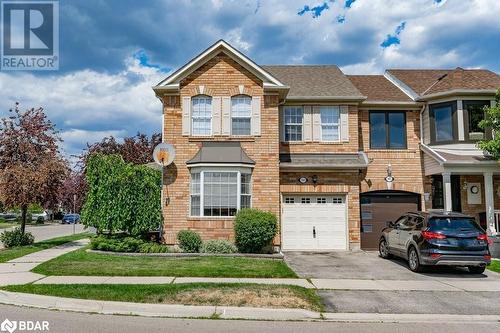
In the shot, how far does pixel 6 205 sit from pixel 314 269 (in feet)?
38.3

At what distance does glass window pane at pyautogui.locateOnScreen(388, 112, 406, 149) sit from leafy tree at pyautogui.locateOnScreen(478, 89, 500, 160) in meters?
3.14

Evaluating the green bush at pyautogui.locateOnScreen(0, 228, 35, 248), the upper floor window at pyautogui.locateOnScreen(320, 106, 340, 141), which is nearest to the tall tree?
the green bush at pyautogui.locateOnScreen(0, 228, 35, 248)

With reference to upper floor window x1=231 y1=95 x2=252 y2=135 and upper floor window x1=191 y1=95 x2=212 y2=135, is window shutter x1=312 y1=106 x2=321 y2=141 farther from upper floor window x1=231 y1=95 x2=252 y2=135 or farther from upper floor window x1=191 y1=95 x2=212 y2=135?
upper floor window x1=191 y1=95 x2=212 y2=135

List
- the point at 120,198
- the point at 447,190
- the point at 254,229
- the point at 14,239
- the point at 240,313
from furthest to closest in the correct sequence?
1. the point at 14,239
2. the point at 447,190
3. the point at 120,198
4. the point at 254,229
5. the point at 240,313

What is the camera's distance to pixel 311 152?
→ 17859 mm

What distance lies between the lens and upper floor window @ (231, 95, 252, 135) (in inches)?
656

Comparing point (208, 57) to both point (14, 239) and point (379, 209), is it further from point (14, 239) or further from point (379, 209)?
point (14, 239)

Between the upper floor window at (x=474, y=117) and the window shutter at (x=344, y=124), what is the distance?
16.1 feet

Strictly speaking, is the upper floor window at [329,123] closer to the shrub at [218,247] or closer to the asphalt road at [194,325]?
the shrub at [218,247]

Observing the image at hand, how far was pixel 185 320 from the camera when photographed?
7207mm

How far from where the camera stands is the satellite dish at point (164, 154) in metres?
15.9

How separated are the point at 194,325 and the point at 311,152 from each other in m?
12.0

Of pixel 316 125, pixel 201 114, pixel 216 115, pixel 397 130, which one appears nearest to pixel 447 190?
pixel 397 130

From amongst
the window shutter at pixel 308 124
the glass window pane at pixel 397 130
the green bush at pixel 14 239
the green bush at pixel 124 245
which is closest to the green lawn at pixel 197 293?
the green bush at pixel 124 245
